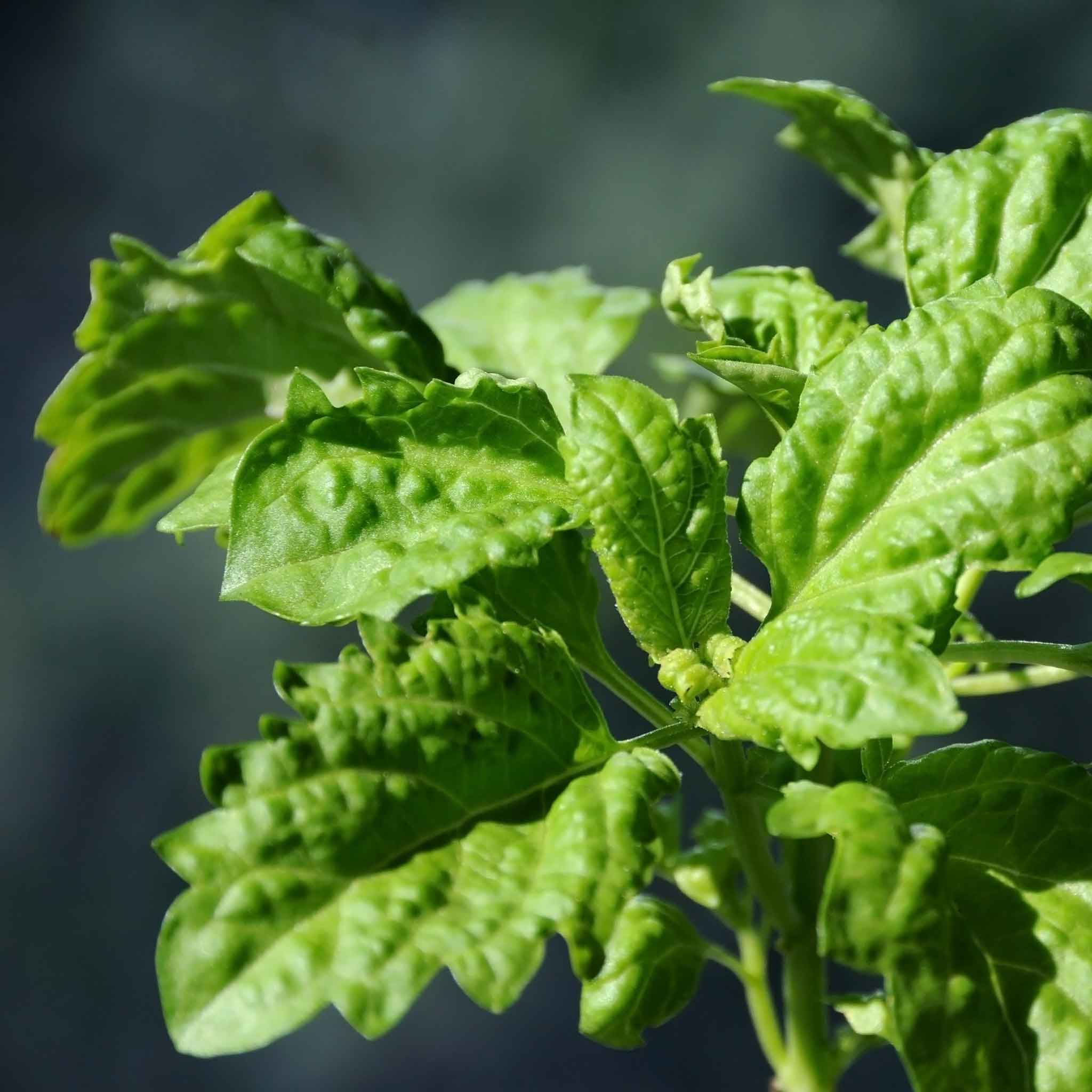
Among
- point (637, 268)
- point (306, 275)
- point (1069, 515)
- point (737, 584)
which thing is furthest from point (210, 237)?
point (637, 268)

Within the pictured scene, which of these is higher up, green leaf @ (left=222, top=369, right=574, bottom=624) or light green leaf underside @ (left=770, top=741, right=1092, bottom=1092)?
green leaf @ (left=222, top=369, right=574, bottom=624)

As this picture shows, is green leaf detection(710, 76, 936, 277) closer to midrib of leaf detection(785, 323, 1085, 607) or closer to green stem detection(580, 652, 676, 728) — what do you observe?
midrib of leaf detection(785, 323, 1085, 607)

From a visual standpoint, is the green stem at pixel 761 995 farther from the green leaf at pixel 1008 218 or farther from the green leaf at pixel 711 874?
the green leaf at pixel 1008 218

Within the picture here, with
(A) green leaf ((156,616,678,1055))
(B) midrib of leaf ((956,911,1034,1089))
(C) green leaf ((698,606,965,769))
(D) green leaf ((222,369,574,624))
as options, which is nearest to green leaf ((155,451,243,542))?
(D) green leaf ((222,369,574,624))

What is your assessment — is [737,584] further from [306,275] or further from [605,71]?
[605,71]

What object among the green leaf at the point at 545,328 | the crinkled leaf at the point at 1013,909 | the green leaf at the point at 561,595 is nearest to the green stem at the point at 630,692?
the green leaf at the point at 561,595

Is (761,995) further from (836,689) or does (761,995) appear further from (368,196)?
(368,196)
